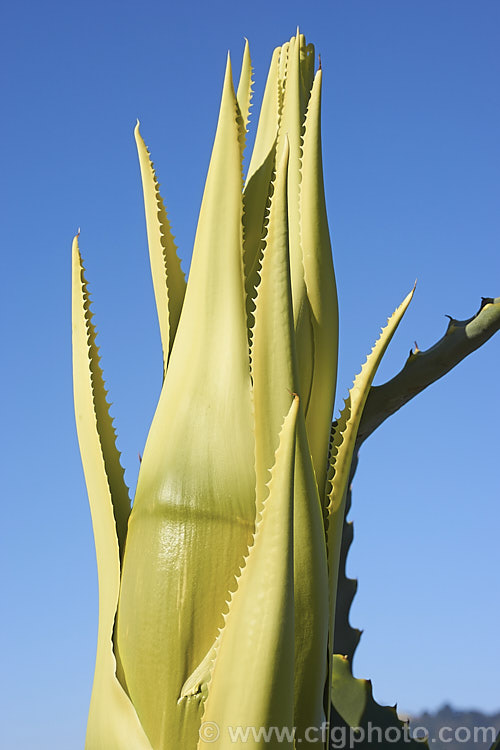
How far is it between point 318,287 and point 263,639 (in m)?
0.37

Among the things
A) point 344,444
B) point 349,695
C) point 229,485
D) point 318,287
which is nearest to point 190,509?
point 229,485

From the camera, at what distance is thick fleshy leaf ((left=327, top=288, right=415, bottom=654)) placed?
0.73 meters

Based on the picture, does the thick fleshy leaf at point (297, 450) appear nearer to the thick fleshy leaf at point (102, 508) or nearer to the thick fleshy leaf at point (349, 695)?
the thick fleshy leaf at point (102, 508)

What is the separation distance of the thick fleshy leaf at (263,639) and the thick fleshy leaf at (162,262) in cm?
27

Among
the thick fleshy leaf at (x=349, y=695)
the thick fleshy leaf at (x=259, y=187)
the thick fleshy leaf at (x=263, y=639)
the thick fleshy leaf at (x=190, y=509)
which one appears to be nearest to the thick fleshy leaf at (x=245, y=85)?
the thick fleshy leaf at (x=259, y=187)

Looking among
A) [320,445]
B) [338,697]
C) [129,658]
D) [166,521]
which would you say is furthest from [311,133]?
[338,697]

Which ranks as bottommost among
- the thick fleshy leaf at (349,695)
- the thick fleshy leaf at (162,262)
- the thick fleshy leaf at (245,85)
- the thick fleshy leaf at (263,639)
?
the thick fleshy leaf at (263,639)

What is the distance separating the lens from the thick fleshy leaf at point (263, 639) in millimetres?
587

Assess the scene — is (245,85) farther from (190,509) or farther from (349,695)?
(349,695)

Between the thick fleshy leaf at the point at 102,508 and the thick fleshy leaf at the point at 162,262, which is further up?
the thick fleshy leaf at the point at 162,262

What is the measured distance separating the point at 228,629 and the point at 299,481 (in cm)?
13

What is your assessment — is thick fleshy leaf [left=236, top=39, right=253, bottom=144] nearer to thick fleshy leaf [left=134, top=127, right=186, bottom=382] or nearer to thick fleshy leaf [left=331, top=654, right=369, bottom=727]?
thick fleshy leaf [left=134, top=127, right=186, bottom=382]

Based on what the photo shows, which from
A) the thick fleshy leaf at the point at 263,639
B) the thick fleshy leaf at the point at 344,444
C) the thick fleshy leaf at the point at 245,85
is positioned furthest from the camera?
the thick fleshy leaf at the point at 245,85

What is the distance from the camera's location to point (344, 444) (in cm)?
→ 76
